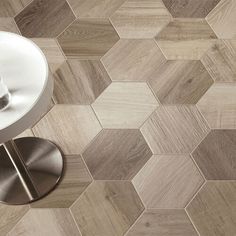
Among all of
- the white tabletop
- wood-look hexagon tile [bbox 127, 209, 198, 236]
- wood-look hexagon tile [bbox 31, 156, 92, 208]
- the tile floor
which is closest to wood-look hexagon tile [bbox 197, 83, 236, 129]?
the tile floor

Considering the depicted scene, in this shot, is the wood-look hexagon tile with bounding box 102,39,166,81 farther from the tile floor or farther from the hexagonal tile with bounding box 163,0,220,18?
the hexagonal tile with bounding box 163,0,220,18

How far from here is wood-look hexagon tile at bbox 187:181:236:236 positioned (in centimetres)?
135

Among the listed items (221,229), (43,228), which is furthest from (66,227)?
(221,229)

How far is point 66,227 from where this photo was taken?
4.50ft

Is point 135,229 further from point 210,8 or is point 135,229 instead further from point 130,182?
point 210,8

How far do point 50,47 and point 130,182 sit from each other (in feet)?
2.16

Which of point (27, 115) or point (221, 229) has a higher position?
point (27, 115)

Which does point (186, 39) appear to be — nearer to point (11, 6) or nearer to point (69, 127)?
point (69, 127)

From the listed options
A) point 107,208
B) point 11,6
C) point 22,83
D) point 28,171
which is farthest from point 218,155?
point 11,6

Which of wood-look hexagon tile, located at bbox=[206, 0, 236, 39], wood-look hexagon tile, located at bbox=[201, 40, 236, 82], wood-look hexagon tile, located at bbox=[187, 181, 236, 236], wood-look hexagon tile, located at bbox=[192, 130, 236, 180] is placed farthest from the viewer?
wood-look hexagon tile, located at bbox=[206, 0, 236, 39]

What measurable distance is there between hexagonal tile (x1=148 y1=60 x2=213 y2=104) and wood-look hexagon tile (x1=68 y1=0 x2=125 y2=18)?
1.19 ft

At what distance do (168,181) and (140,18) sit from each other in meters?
0.74

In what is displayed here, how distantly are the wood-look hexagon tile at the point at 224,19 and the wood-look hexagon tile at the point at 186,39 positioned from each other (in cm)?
3

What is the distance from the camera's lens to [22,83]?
1092 mm
